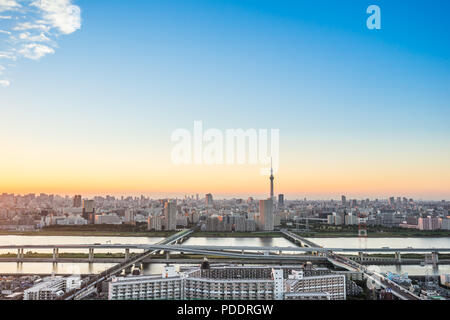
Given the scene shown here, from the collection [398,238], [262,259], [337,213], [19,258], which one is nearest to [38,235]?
[19,258]

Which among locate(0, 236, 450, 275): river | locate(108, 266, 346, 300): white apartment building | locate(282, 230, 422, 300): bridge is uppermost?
locate(108, 266, 346, 300): white apartment building

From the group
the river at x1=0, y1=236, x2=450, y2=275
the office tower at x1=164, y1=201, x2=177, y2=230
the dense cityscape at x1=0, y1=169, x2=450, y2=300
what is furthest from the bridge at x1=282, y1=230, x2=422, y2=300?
the office tower at x1=164, y1=201, x2=177, y2=230

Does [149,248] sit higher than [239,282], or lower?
lower

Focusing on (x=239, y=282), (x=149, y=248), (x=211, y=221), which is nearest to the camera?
(x=239, y=282)

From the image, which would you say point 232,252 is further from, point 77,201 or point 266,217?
point 266,217

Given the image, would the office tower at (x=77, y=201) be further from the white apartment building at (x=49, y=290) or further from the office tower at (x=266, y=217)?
the office tower at (x=266, y=217)

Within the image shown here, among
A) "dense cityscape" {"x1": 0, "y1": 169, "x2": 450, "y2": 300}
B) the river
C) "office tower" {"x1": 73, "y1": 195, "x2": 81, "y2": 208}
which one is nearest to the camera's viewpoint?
"dense cityscape" {"x1": 0, "y1": 169, "x2": 450, "y2": 300}

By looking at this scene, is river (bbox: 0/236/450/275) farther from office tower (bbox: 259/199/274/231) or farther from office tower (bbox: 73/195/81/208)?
office tower (bbox: 73/195/81/208)

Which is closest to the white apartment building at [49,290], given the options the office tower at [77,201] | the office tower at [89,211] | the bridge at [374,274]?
the bridge at [374,274]
